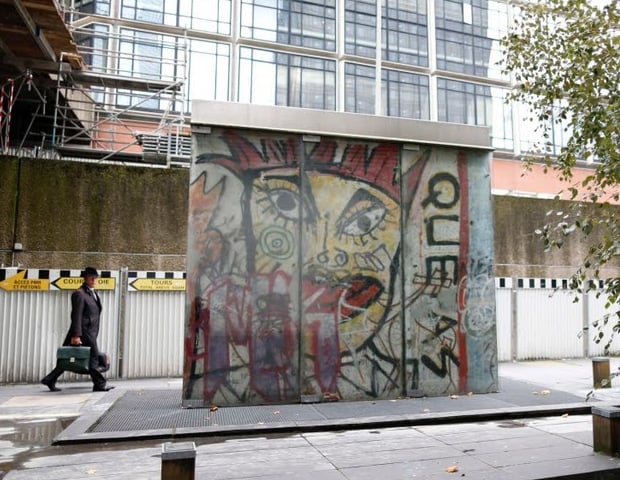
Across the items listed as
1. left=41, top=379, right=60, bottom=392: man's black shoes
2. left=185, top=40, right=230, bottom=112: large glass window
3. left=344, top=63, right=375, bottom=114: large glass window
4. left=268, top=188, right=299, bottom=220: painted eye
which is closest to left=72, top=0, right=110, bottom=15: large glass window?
left=185, top=40, right=230, bottom=112: large glass window

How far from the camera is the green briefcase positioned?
8.32 metres

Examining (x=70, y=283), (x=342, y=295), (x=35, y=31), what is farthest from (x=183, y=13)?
(x=342, y=295)

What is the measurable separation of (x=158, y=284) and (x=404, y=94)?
24.7m

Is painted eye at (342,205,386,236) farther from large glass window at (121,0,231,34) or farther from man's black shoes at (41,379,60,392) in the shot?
large glass window at (121,0,231,34)

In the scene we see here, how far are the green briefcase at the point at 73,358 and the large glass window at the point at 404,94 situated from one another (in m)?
25.0

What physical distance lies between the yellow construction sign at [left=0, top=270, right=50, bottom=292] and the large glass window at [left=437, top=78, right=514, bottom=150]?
27.0 meters

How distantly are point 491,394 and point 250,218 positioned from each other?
474 centimetres

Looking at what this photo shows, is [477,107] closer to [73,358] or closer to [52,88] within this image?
[52,88]

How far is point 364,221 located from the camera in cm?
821

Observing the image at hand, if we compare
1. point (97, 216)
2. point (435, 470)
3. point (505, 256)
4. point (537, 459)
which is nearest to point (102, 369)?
point (97, 216)

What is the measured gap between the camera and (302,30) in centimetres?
2977

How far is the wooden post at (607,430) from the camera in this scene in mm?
5281

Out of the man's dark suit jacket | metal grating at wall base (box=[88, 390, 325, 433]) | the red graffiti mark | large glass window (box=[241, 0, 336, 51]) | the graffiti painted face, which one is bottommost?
metal grating at wall base (box=[88, 390, 325, 433])

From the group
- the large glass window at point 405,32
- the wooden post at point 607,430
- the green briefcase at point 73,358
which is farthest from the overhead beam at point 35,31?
the large glass window at point 405,32
